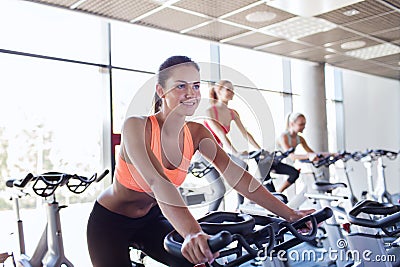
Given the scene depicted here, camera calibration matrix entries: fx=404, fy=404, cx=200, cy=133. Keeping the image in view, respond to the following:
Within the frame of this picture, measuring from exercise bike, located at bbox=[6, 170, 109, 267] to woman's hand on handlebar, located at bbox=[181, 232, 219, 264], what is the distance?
6.51 feet

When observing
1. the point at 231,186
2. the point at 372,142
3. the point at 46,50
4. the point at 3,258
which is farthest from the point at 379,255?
the point at 372,142

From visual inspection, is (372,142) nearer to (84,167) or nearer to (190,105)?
(84,167)

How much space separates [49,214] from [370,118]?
7.62m

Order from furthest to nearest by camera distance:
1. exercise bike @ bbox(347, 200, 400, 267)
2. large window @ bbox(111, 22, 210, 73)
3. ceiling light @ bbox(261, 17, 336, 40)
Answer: ceiling light @ bbox(261, 17, 336, 40) → large window @ bbox(111, 22, 210, 73) → exercise bike @ bbox(347, 200, 400, 267)

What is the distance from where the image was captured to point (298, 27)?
506cm

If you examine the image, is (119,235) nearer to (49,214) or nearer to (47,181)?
(47,181)

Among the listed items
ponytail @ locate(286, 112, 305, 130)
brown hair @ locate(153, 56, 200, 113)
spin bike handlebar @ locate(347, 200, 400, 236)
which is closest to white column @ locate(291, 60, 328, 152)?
ponytail @ locate(286, 112, 305, 130)

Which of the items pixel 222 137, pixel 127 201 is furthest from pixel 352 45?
pixel 127 201

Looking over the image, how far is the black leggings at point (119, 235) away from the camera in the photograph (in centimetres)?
159

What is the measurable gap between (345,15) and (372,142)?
489cm

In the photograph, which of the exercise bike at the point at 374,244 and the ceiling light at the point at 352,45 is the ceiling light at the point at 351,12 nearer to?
the ceiling light at the point at 352,45

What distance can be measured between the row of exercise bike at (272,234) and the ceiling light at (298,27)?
1670mm

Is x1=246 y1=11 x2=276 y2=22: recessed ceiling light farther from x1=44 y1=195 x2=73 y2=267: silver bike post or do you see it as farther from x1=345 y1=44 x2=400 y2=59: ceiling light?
x1=44 y1=195 x2=73 y2=267: silver bike post

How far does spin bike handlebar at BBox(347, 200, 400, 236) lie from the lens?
155 cm
